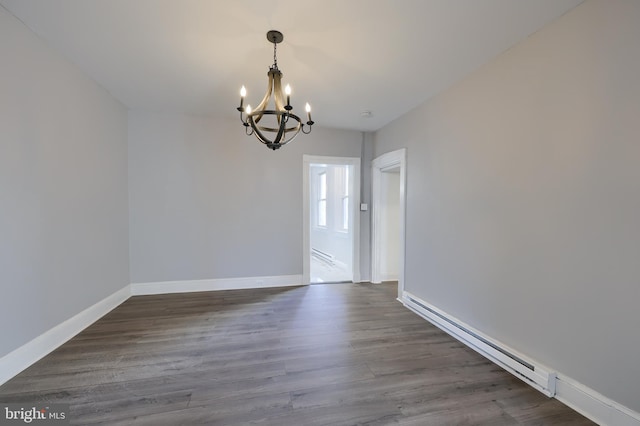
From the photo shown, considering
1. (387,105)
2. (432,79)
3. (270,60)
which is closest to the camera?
(270,60)

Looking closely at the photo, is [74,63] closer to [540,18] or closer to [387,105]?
[387,105]

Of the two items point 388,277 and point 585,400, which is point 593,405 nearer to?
point 585,400

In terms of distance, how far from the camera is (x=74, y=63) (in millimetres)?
2639

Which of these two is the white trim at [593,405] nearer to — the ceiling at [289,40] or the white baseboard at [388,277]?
the ceiling at [289,40]

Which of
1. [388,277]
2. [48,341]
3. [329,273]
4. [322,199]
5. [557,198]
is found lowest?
[329,273]

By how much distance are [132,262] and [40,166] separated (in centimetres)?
203

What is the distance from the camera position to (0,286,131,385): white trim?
1967mm

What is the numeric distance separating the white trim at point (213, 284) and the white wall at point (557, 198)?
2.53 m

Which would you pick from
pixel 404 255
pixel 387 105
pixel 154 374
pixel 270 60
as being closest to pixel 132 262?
pixel 154 374

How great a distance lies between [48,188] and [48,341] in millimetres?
1367

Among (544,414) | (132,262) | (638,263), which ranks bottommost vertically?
(544,414)

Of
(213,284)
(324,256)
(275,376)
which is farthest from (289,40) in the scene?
(324,256)

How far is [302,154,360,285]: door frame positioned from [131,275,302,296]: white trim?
336 millimetres

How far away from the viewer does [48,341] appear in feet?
7.66
